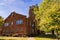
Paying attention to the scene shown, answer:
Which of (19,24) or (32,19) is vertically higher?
(32,19)

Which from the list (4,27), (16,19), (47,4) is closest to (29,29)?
(16,19)

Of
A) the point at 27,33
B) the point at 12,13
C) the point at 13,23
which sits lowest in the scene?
the point at 27,33

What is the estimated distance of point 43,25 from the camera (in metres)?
43.8

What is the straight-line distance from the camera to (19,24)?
6238 centimetres

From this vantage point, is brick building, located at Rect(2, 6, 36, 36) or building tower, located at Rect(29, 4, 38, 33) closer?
brick building, located at Rect(2, 6, 36, 36)

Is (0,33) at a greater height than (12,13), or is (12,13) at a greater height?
(12,13)

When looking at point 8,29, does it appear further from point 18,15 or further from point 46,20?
point 46,20

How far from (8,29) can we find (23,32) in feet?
27.1

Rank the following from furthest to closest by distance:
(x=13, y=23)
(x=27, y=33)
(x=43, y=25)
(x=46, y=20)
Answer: (x=13, y=23), (x=27, y=33), (x=43, y=25), (x=46, y=20)

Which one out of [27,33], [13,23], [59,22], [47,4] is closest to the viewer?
[59,22]

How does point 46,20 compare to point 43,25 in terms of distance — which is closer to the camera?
point 46,20

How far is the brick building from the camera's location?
61319 mm

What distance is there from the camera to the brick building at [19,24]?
A: 61319 mm

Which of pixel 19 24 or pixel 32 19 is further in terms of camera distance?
pixel 32 19
